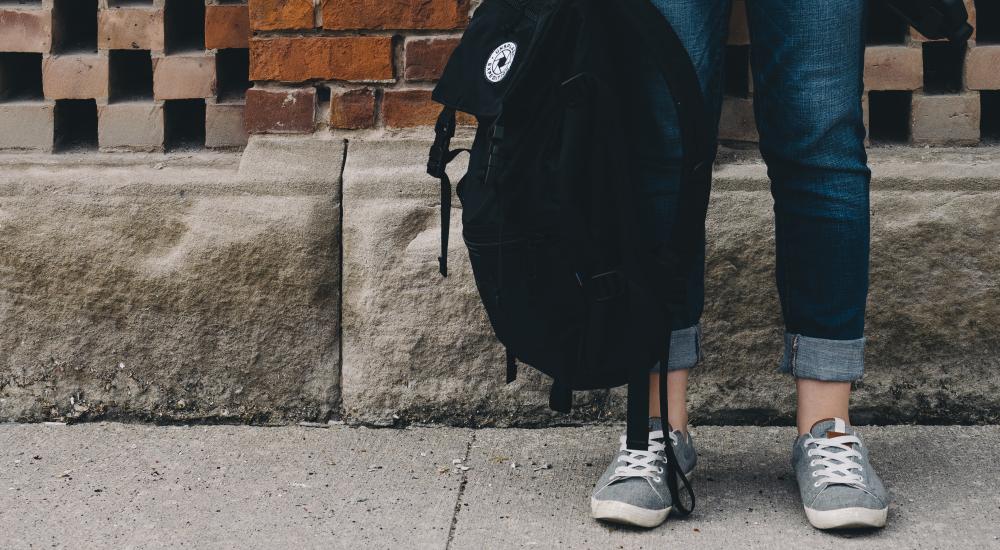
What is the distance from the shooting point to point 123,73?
237cm

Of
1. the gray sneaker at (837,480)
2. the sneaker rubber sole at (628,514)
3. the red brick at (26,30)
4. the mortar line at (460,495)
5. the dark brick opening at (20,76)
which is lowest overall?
the mortar line at (460,495)

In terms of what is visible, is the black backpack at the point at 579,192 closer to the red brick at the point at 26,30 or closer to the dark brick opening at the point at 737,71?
the dark brick opening at the point at 737,71

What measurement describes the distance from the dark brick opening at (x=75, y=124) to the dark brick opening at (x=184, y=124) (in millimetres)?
175

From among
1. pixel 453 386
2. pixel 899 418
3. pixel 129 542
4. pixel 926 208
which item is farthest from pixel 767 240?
pixel 129 542

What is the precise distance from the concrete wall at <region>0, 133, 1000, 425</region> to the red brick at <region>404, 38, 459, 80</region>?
13cm

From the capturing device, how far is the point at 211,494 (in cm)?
193

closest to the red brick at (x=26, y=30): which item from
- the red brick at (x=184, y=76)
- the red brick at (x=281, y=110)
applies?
the red brick at (x=184, y=76)

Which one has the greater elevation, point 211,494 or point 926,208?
point 926,208

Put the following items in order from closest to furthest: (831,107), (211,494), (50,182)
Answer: (831,107)
(211,494)
(50,182)

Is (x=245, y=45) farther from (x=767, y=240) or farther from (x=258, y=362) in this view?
(x=767, y=240)

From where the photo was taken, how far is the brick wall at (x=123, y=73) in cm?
230

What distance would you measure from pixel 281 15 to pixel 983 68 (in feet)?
4.53

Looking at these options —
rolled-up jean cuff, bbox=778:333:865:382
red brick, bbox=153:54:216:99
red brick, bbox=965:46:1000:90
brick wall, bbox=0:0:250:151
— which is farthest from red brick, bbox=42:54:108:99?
red brick, bbox=965:46:1000:90

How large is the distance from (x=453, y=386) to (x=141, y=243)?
2.23 ft
